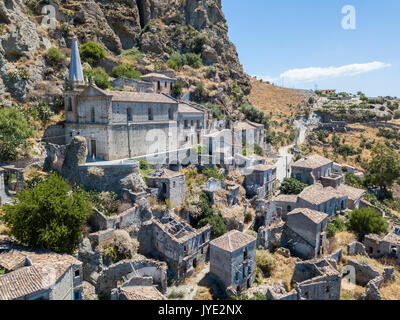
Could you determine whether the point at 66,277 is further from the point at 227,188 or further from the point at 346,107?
the point at 346,107

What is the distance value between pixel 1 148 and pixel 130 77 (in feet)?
80.1

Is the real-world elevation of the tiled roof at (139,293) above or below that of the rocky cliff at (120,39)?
below

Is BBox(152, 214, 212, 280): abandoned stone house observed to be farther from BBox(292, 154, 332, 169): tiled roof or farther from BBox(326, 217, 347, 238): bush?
BBox(292, 154, 332, 169): tiled roof

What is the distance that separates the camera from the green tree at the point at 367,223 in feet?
96.1

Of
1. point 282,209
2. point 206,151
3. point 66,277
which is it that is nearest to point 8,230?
point 66,277

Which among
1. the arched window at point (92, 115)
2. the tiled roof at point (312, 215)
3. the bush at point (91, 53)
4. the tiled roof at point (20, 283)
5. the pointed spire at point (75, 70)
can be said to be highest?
the bush at point (91, 53)

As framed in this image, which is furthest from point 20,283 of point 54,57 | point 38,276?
point 54,57

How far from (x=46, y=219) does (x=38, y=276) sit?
15.5 feet

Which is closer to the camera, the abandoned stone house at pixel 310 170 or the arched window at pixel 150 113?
the arched window at pixel 150 113

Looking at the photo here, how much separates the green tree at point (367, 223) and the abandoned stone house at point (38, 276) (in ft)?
92.3

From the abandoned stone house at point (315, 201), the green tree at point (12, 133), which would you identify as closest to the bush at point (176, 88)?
the green tree at point (12, 133)

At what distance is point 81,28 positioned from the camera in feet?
156

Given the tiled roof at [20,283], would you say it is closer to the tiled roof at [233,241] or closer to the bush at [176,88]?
the tiled roof at [233,241]

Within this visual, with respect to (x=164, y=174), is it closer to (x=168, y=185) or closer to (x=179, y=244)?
(x=168, y=185)
